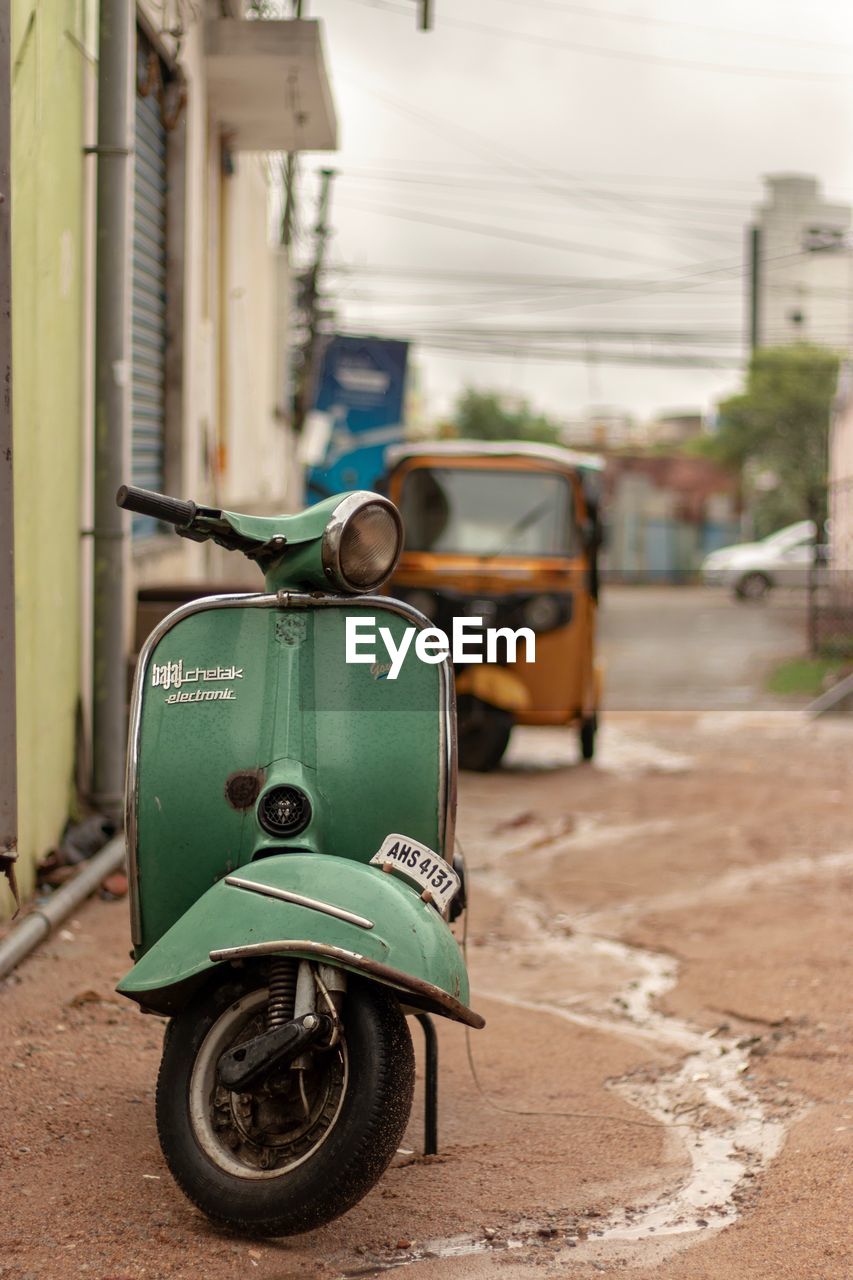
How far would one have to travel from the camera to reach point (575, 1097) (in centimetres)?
398

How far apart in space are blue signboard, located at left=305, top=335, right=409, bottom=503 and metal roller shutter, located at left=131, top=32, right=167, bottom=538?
24.1 feet

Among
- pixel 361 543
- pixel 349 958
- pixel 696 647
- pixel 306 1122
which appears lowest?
pixel 696 647

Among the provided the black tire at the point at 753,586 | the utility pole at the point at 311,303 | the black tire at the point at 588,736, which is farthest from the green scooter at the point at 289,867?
the black tire at the point at 753,586

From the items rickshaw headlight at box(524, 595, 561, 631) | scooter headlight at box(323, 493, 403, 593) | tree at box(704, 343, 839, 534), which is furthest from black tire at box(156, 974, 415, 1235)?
tree at box(704, 343, 839, 534)

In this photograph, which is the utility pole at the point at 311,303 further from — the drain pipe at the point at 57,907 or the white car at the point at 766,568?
the drain pipe at the point at 57,907

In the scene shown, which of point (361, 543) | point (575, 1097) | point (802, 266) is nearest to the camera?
point (361, 543)

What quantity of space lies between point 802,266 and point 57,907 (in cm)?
2922

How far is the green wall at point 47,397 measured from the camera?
5.20 metres

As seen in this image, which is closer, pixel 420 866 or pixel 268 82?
pixel 420 866

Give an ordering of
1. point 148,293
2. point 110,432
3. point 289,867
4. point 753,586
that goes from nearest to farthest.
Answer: point 289,867, point 110,432, point 148,293, point 753,586

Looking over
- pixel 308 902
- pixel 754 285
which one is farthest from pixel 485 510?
pixel 754 285

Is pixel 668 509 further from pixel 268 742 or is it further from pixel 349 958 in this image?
pixel 349 958

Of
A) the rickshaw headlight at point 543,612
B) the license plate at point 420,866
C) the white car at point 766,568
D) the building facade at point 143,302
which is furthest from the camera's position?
the white car at point 766,568

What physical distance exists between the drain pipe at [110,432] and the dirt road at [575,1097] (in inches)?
40.1
